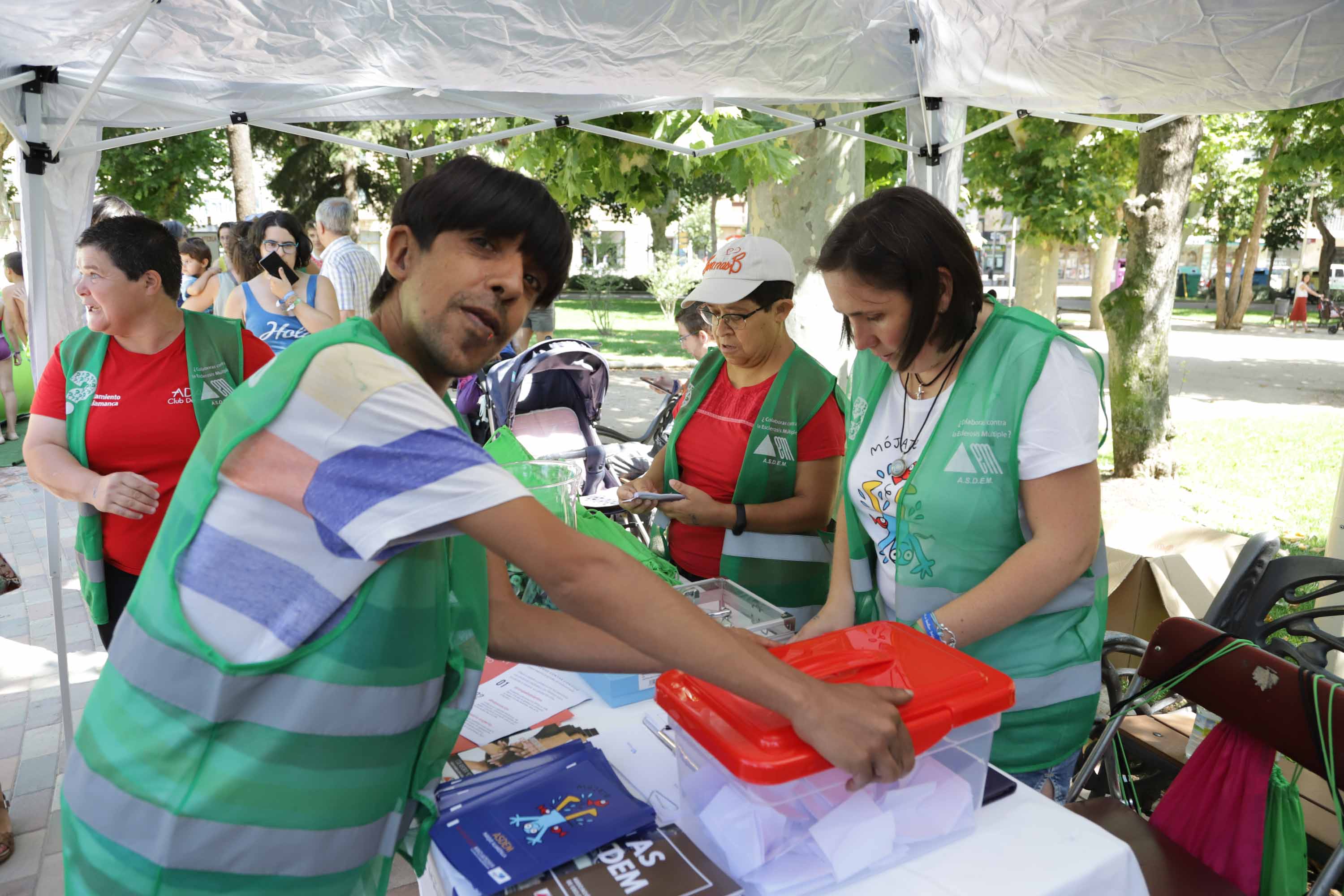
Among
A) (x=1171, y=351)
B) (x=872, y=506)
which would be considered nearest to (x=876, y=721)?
(x=872, y=506)

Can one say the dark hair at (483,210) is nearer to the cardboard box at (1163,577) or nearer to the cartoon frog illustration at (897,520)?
the cartoon frog illustration at (897,520)

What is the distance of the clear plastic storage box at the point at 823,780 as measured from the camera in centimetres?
117

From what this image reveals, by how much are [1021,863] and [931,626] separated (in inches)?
19.4

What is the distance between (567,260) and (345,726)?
705 millimetres

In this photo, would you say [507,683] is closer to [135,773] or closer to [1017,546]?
[135,773]

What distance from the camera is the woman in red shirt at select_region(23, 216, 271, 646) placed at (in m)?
2.76

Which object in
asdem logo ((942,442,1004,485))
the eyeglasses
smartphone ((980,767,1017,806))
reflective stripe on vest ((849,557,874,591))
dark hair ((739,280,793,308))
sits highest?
dark hair ((739,280,793,308))

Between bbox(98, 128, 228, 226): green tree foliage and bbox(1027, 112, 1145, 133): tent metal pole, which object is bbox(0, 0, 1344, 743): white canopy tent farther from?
bbox(98, 128, 228, 226): green tree foliage

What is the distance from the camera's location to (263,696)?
3.66 ft

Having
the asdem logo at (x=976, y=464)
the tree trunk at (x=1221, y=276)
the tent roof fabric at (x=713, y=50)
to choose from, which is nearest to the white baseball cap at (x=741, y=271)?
the asdem logo at (x=976, y=464)

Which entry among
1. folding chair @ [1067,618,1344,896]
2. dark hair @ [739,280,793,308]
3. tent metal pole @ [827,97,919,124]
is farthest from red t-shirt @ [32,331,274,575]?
tent metal pole @ [827,97,919,124]

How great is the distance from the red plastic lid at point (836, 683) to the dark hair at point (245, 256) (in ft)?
14.4

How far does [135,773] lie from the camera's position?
1167 millimetres

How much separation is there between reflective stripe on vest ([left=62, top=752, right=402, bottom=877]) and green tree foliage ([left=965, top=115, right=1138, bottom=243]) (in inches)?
420
